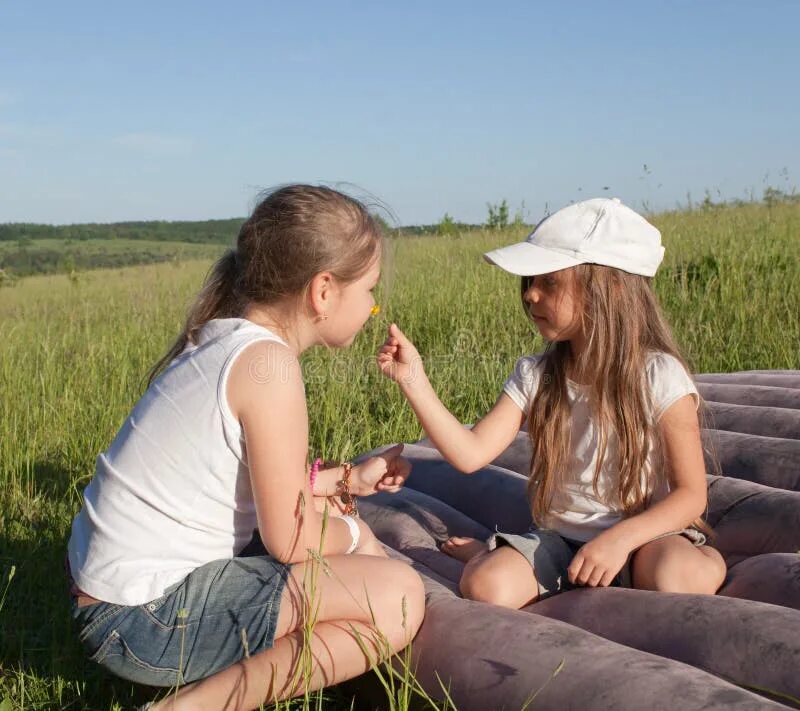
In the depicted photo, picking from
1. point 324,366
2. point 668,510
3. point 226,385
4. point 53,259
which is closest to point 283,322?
point 226,385

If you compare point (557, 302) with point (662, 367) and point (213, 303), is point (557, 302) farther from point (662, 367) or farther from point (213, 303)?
point (213, 303)

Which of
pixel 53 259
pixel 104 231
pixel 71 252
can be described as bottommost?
pixel 53 259

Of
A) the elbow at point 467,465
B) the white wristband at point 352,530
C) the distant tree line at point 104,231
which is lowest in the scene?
the white wristband at point 352,530

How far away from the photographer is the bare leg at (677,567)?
2.13 metres

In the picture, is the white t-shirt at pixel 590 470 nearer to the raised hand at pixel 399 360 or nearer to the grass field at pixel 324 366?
the raised hand at pixel 399 360

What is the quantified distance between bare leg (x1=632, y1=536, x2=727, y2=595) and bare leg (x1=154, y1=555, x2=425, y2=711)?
0.59 metres

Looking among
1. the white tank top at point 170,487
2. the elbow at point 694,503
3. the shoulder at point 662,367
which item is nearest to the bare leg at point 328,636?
the white tank top at point 170,487

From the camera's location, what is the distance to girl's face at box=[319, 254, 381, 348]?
2.09 m

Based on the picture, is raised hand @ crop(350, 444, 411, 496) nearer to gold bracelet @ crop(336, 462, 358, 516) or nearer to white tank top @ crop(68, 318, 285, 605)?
gold bracelet @ crop(336, 462, 358, 516)

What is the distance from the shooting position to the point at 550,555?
2340 mm

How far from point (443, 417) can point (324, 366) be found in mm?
2323

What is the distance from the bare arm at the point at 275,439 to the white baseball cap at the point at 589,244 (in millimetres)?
744

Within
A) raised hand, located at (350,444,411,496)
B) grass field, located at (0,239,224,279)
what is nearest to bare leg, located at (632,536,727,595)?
raised hand, located at (350,444,411,496)

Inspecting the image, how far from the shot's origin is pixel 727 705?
147 centimetres
